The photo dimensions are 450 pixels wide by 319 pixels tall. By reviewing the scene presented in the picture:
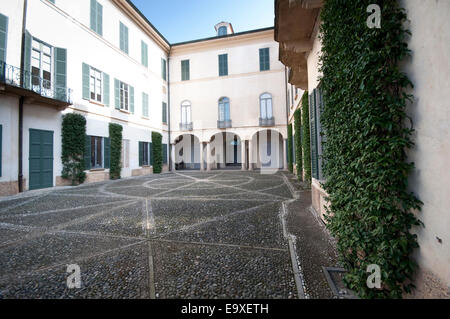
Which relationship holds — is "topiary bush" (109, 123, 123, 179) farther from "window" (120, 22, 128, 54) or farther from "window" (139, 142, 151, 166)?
"window" (120, 22, 128, 54)

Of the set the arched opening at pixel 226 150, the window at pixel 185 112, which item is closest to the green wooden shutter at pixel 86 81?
the window at pixel 185 112

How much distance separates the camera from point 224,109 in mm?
18578

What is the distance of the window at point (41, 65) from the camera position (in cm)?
841

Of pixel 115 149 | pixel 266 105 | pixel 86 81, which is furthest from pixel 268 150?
pixel 86 81

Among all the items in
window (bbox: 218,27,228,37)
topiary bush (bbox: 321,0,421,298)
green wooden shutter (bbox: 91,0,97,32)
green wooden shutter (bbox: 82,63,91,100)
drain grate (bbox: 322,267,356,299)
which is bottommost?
drain grate (bbox: 322,267,356,299)

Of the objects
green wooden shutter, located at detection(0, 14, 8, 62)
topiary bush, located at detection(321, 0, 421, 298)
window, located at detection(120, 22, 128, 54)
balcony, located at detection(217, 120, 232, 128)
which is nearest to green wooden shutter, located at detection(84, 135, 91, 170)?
green wooden shutter, located at detection(0, 14, 8, 62)

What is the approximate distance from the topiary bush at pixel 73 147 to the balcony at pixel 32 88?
0.80 metres

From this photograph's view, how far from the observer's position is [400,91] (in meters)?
1.66

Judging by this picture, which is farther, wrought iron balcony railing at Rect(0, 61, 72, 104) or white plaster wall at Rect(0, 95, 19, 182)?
white plaster wall at Rect(0, 95, 19, 182)

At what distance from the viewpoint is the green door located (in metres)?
8.48

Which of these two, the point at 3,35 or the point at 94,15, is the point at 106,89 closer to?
the point at 94,15

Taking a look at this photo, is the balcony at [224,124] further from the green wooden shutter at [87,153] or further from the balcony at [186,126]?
the green wooden shutter at [87,153]

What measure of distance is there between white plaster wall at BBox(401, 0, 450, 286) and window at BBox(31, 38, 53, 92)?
37.0ft
